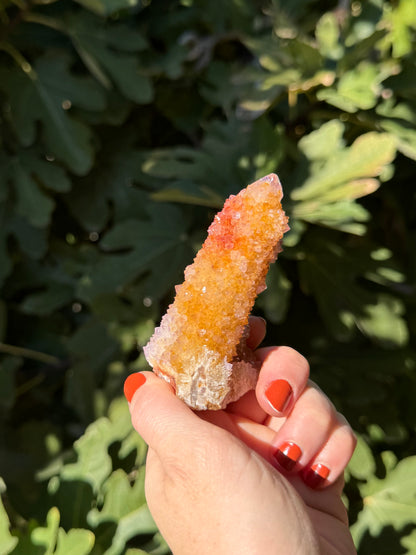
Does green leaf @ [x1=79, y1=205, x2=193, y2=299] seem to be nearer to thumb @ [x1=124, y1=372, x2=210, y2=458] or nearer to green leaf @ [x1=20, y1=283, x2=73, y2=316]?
green leaf @ [x1=20, y1=283, x2=73, y2=316]

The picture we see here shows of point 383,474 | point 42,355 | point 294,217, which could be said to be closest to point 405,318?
point 383,474

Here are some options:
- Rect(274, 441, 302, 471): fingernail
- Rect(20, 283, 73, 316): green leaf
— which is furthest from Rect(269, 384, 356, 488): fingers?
Rect(20, 283, 73, 316): green leaf

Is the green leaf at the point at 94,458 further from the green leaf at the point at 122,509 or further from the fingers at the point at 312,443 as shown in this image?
the fingers at the point at 312,443

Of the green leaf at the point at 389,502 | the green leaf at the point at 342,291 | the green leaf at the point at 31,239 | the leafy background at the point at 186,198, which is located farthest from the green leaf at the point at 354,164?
the green leaf at the point at 31,239

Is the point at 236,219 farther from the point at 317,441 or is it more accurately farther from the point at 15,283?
the point at 15,283

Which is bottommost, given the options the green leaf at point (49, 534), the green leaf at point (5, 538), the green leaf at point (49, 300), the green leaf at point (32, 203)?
the green leaf at point (49, 300)

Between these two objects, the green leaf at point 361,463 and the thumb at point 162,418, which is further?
the green leaf at point 361,463

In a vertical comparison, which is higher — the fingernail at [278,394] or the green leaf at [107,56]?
the green leaf at [107,56]
